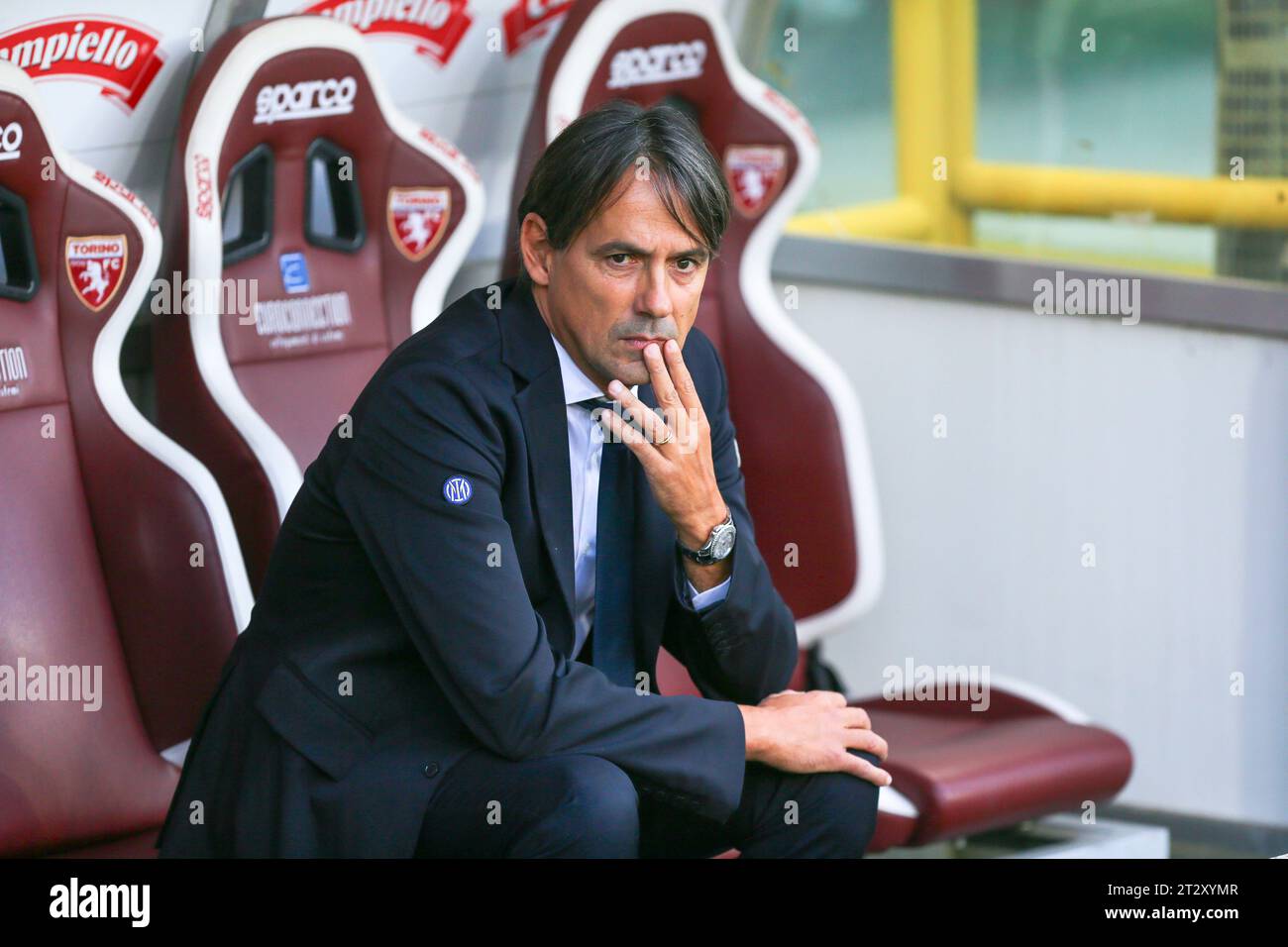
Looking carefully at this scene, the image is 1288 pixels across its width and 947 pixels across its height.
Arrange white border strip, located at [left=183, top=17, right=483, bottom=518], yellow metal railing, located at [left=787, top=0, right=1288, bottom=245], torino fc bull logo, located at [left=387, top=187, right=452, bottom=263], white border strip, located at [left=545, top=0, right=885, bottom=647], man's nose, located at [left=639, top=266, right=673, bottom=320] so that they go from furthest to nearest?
1. yellow metal railing, located at [left=787, top=0, right=1288, bottom=245]
2. white border strip, located at [left=545, top=0, right=885, bottom=647]
3. torino fc bull logo, located at [left=387, top=187, right=452, bottom=263]
4. white border strip, located at [left=183, top=17, right=483, bottom=518]
5. man's nose, located at [left=639, top=266, right=673, bottom=320]

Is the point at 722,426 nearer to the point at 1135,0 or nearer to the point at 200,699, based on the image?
the point at 200,699

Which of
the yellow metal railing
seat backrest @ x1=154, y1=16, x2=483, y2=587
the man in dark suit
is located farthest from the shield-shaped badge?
the man in dark suit

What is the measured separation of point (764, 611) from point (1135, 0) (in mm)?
1706

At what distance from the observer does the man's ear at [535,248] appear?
6.40ft

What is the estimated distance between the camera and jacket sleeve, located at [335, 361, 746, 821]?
5.96 feet

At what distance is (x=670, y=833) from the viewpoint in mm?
1994

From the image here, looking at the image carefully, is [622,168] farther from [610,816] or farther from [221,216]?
[221,216]

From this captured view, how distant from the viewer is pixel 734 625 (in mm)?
2010

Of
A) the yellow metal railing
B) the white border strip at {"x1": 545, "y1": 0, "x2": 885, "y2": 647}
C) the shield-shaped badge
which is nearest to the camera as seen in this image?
the white border strip at {"x1": 545, "y1": 0, "x2": 885, "y2": 647}

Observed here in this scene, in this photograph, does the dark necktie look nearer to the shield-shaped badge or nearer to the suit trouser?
the suit trouser

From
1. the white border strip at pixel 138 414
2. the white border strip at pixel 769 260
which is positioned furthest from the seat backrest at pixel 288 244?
the white border strip at pixel 769 260

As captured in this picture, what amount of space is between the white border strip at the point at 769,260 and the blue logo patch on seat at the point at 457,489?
1.13 metres

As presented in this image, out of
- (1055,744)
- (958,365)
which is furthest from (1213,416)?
(1055,744)

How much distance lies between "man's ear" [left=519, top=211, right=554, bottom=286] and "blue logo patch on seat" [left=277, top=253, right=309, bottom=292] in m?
0.80
